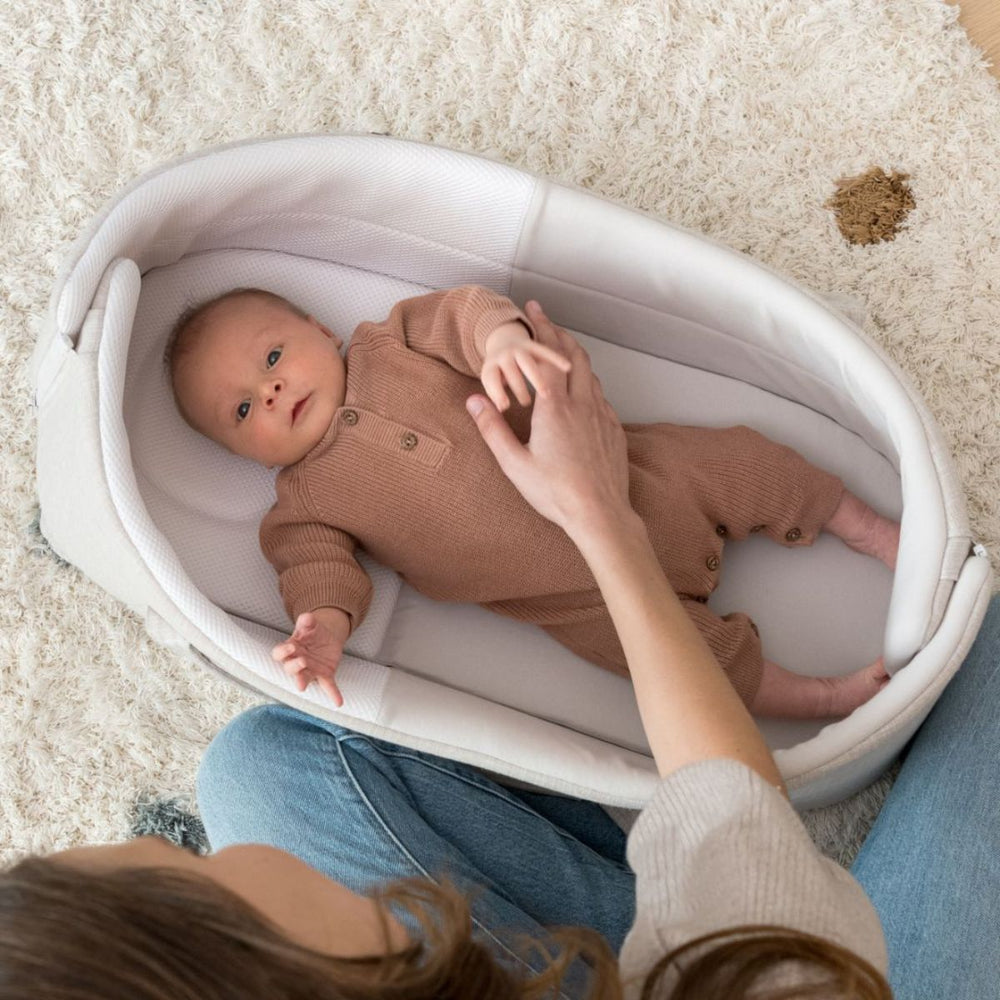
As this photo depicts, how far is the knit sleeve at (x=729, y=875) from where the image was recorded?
A: 2.21 ft

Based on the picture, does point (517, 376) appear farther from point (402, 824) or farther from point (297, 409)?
point (402, 824)

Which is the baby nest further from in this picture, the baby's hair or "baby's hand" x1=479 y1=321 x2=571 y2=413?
"baby's hand" x1=479 y1=321 x2=571 y2=413

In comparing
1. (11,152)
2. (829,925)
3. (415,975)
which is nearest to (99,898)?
(415,975)

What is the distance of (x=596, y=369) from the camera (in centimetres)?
132

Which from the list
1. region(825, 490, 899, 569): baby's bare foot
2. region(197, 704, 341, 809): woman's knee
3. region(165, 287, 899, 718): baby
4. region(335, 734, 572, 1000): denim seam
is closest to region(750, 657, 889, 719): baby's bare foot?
region(165, 287, 899, 718): baby

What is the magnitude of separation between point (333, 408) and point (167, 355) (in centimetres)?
20

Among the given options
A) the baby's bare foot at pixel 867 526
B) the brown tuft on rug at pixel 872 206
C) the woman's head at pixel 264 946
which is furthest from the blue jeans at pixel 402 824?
the brown tuft on rug at pixel 872 206

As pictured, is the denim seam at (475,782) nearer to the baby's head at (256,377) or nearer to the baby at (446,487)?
the baby at (446,487)

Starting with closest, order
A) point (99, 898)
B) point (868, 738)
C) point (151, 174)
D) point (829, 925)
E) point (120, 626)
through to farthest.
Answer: point (99, 898) < point (829, 925) < point (868, 738) < point (151, 174) < point (120, 626)

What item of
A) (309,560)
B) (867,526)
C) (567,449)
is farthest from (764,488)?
(309,560)

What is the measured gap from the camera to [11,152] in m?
1.48

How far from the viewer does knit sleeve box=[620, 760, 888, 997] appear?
67 centimetres

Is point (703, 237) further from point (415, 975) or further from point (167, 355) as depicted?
point (415, 975)

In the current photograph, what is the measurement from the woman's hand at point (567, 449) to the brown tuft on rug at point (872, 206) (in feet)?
1.73
